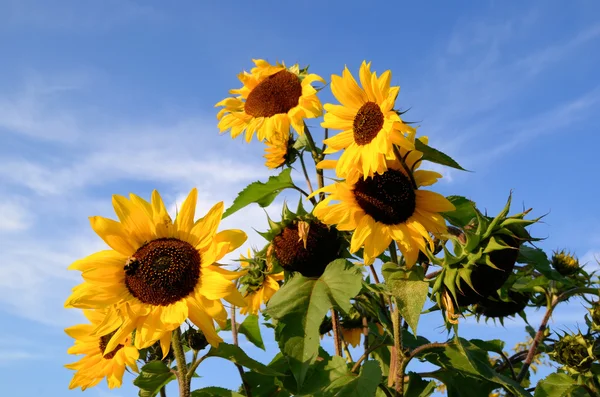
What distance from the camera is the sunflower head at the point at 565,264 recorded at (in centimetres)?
425

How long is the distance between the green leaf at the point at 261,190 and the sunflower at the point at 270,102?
346mm

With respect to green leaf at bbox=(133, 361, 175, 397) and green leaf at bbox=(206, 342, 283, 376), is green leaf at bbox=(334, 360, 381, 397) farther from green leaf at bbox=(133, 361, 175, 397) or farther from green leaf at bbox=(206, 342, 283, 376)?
green leaf at bbox=(133, 361, 175, 397)

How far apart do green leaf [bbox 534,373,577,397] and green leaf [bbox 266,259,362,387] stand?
4.36ft

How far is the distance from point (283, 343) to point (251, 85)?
2171mm

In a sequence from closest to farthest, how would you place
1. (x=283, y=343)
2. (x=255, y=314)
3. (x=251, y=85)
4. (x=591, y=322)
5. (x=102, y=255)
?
(x=283, y=343) < (x=102, y=255) < (x=591, y=322) < (x=255, y=314) < (x=251, y=85)

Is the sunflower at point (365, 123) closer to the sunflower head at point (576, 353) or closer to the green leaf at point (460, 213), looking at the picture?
the green leaf at point (460, 213)

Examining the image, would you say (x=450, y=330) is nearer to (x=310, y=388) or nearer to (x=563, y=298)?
(x=310, y=388)

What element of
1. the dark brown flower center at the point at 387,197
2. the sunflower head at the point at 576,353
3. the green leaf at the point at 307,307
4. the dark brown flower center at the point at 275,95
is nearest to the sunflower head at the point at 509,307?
the sunflower head at the point at 576,353

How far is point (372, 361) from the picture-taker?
2820mm

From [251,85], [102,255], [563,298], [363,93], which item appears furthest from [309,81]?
[563,298]

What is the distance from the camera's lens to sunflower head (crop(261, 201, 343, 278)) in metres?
3.23

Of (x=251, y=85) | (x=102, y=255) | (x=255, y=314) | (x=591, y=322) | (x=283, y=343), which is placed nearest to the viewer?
(x=283, y=343)

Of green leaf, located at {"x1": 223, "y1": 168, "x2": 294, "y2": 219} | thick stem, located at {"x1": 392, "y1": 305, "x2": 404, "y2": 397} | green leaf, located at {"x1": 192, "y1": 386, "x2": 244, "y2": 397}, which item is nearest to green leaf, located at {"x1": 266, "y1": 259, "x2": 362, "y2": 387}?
thick stem, located at {"x1": 392, "y1": 305, "x2": 404, "y2": 397}

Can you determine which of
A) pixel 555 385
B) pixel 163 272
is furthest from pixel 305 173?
pixel 555 385
